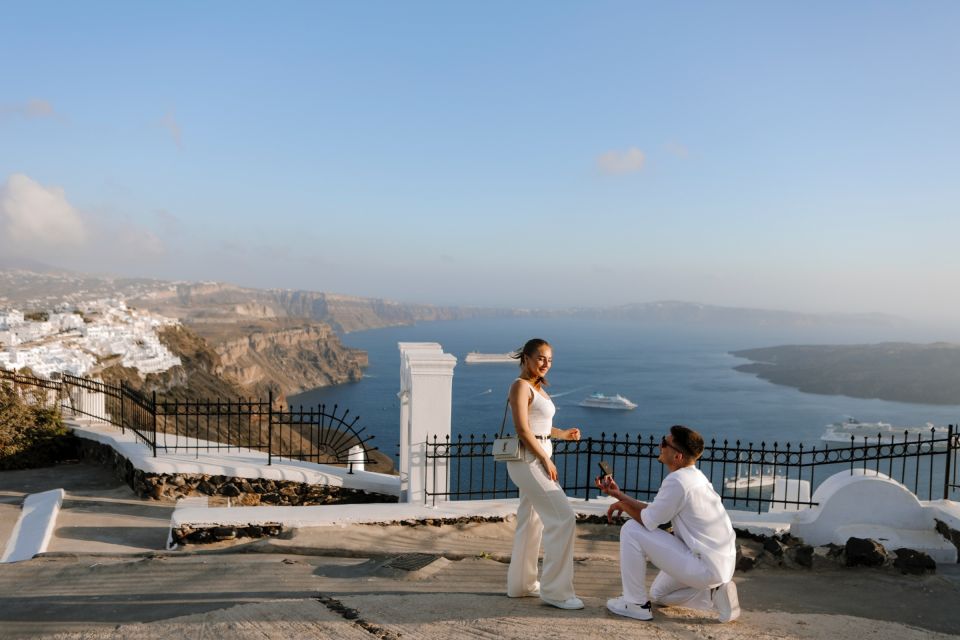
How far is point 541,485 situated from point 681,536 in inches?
34.3

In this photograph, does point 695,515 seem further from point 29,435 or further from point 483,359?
point 483,359

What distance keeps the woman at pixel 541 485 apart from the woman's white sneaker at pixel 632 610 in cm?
22

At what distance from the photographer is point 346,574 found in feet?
17.3

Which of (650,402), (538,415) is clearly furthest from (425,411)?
(650,402)

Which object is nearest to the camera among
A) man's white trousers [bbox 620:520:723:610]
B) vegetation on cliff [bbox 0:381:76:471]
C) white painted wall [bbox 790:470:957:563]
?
man's white trousers [bbox 620:520:723:610]

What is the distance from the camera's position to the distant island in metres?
91.9

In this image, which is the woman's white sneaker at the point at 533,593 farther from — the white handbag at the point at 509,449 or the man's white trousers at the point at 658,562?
the white handbag at the point at 509,449

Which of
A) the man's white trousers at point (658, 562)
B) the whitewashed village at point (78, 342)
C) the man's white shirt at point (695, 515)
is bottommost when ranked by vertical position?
the whitewashed village at point (78, 342)

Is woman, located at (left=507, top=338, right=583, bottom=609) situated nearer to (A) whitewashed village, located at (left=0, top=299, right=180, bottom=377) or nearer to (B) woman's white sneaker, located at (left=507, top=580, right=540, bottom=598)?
(B) woman's white sneaker, located at (left=507, top=580, right=540, bottom=598)

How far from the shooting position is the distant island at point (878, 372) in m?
91.9

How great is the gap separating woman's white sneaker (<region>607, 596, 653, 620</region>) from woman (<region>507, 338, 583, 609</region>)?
22 centimetres

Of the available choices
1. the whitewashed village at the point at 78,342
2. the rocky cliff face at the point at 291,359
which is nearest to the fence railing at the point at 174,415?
the whitewashed village at the point at 78,342

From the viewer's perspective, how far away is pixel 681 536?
13.7ft

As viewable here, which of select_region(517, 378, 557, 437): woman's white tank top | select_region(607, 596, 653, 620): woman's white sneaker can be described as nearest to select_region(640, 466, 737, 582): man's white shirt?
select_region(607, 596, 653, 620): woman's white sneaker
